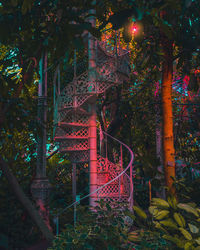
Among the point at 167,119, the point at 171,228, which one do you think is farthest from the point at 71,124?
the point at 171,228

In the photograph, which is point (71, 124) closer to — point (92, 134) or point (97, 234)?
point (92, 134)

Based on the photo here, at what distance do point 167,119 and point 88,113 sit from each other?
2.61 m

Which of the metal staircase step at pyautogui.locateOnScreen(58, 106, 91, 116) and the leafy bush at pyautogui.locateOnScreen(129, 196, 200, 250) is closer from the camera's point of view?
the leafy bush at pyautogui.locateOnScreen(129, 196, 200, 250)

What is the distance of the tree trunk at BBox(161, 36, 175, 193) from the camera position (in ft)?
15.8

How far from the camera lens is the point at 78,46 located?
7.33 ft

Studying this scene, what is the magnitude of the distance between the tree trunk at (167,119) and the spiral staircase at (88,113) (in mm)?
1878

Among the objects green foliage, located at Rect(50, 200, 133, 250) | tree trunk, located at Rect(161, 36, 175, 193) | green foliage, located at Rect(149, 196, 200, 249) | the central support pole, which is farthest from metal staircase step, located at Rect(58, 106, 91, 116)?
green foliage, located at Rect(50, 200, 133, 250)

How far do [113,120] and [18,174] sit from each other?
9.90ft

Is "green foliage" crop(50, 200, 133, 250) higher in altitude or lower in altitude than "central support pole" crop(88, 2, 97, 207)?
lower

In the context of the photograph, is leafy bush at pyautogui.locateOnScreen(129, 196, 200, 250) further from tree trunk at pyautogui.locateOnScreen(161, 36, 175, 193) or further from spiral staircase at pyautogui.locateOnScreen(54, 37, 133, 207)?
spiral staircase at pyautogui.locateOnScreen(54, 37, 133, 207)

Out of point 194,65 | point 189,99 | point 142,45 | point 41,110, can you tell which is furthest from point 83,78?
point 189,99

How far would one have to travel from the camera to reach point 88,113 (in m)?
7.16

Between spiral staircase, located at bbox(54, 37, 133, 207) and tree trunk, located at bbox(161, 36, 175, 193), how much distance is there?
1878 millimetres

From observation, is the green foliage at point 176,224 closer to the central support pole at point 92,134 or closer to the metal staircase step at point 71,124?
the central support pole at point 92,134
